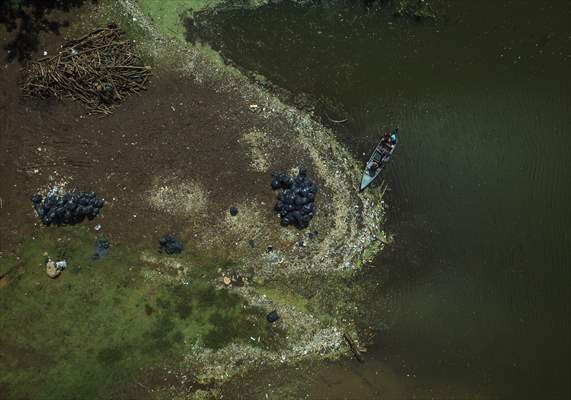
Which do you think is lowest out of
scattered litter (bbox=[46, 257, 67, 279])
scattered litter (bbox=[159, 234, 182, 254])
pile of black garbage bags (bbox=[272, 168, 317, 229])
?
scattered litter (bbox=[46, 257, 67, 279])

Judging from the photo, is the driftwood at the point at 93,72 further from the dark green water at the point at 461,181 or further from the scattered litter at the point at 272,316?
the scattered litter at the point at 272,316

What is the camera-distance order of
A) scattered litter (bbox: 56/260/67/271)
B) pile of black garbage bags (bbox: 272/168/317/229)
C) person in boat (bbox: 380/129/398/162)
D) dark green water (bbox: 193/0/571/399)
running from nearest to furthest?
scattered litter (bbox: 56/260/67/271) < pile of black garbage bags (bbox: 272/168/317/229) < person in boat (bbox: 380/129/398/162) < dark green water (bbox: 193/0/571/399)

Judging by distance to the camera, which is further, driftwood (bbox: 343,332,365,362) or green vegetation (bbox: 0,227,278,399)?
driftwood (bbox: 343,332,365,362)

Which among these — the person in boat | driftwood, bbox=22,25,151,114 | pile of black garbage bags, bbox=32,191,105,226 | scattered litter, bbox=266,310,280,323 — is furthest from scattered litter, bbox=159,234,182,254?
the person in boat

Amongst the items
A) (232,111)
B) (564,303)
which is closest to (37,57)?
(232,111)

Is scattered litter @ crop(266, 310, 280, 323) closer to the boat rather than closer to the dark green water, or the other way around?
the dark green water

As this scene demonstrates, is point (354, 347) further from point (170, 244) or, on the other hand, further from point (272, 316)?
point (170, 244)

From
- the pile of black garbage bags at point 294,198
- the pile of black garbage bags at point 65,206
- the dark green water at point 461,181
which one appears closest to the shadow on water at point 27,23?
the pile of black garbage bags at point 65,206
